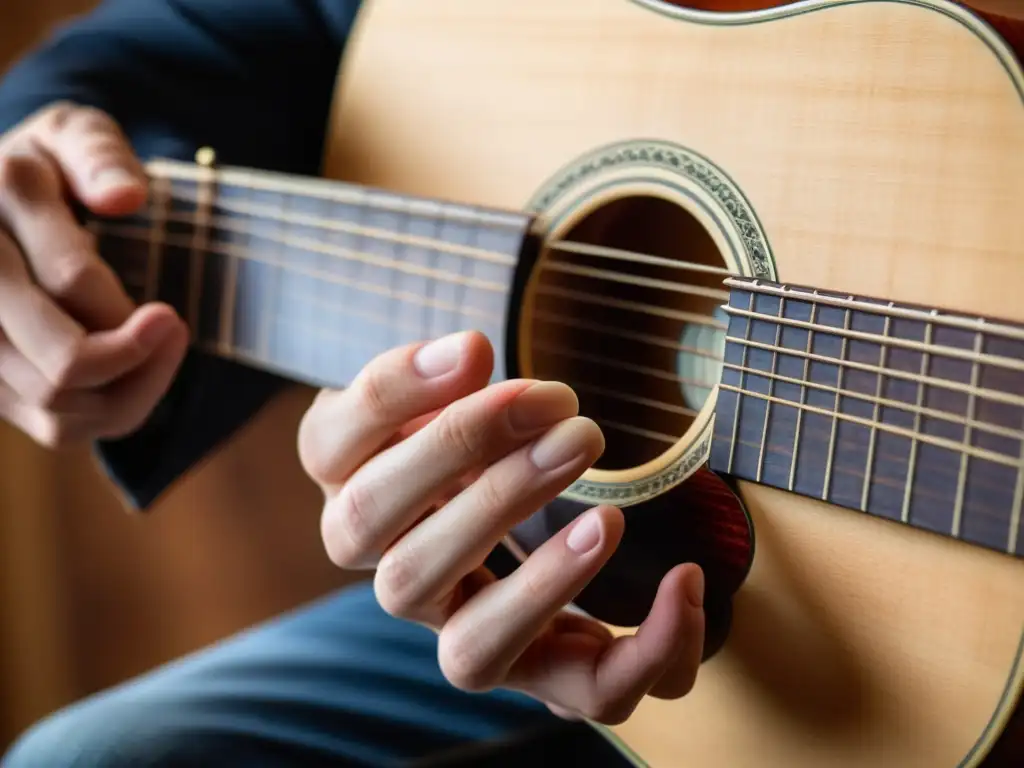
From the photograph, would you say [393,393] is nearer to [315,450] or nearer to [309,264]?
[315,450]

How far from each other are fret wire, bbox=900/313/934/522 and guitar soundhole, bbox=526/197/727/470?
0.40ft

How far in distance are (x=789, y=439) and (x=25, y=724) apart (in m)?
1.35

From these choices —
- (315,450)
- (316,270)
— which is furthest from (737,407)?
(316,270)

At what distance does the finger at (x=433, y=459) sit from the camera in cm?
41

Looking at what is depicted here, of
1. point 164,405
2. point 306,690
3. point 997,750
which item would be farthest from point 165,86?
point 997,750

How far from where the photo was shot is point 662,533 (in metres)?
0.45

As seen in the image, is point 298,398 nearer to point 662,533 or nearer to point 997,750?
point 662,533

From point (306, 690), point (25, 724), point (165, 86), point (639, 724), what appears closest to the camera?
point (639, 724)

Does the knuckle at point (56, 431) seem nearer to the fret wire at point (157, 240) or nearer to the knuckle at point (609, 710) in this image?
the fret wire at point (157, 240)

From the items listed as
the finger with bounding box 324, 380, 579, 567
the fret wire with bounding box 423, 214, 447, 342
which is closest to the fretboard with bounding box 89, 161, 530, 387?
the fret wire with bounding box 423, 214, 447, 342

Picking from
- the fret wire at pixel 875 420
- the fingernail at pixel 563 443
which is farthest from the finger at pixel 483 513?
the fret wire at pixel 875 420

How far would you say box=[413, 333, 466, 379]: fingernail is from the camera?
44 centimetres

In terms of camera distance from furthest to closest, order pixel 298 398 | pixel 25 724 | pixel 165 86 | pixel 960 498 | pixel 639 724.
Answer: pixel 25 724 → pixel 298 398 → pixel 165 86 → pixel 639 724 → pixel 960 498

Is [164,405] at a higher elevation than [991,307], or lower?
lower
